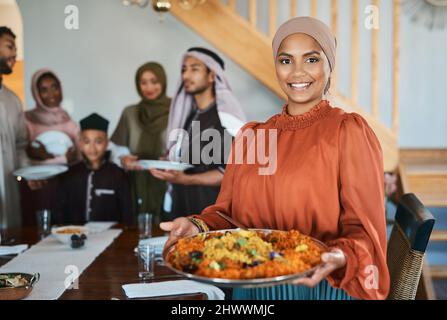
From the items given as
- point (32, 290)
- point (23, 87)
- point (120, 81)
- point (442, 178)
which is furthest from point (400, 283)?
point (23, 87)

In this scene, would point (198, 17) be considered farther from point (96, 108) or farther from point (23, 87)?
point (23, 87)

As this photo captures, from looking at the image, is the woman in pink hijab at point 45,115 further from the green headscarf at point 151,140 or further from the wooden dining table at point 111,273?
the wooden dining table at point 111,273

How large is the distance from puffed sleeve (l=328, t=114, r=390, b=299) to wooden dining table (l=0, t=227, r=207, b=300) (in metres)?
0.52

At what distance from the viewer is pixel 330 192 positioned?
143 cm

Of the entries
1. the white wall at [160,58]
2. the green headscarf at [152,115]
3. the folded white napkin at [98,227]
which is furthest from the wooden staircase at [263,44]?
the folded white napkin at [98,227]

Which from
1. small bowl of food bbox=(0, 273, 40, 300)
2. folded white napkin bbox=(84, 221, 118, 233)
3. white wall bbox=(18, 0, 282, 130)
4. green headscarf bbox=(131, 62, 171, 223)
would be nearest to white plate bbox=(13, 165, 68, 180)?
white wall bbox=(18, 0, 282, 130)

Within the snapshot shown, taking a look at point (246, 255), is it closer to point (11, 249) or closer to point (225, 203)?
point (225, 203)

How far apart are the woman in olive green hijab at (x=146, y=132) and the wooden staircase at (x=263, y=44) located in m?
0.44

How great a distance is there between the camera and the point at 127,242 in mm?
2414

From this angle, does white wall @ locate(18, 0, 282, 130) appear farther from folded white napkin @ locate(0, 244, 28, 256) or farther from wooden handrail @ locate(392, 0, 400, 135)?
folded white napkin @ locate(0, 244, 28, 256)

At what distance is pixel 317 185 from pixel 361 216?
15 cm

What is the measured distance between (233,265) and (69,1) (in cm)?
283

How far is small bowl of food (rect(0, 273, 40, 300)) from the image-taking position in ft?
5.13

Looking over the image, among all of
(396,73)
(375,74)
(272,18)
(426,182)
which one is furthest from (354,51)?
(426,182)
